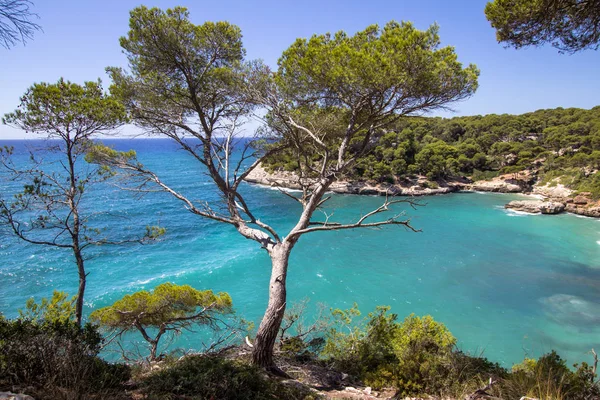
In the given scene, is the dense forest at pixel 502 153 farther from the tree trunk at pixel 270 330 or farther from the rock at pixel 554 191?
the tree trunk at pixel 270 330

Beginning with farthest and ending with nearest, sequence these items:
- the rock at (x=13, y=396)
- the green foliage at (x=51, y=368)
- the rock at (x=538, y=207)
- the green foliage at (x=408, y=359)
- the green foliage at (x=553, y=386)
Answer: the rock at (x=538, y=207), the green foliage at (x=408, y=359), the green foliage at (x=553, y=386), the green foliage at (x=51, y=368), the rock at (x=13, y=396)

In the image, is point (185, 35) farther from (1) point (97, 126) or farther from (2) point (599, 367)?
(2) point (599, 367)

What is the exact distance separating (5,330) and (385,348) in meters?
6.40

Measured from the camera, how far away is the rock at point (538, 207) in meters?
31.8

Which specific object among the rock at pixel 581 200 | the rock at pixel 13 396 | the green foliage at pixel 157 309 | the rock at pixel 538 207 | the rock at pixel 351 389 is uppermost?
the rock at pixel 581 200

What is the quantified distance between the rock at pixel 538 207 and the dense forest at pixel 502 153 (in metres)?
7.32

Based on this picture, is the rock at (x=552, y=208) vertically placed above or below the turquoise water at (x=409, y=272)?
above

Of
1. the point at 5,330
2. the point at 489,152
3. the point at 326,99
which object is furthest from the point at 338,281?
the point at 489,152

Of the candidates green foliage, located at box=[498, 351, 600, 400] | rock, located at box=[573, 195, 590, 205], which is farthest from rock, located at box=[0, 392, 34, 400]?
rock, located at box=[573, 195, 590, 205]

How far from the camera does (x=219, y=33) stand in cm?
649

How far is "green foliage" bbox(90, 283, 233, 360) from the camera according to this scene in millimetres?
7367

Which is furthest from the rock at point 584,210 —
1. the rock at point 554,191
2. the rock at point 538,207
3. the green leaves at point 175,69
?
the green leaves at point 175,69

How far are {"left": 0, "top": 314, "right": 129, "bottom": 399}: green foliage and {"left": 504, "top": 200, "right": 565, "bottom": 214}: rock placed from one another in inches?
1520

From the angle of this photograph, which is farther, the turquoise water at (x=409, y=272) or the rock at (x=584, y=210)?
the rock at (x=584, y=210)
